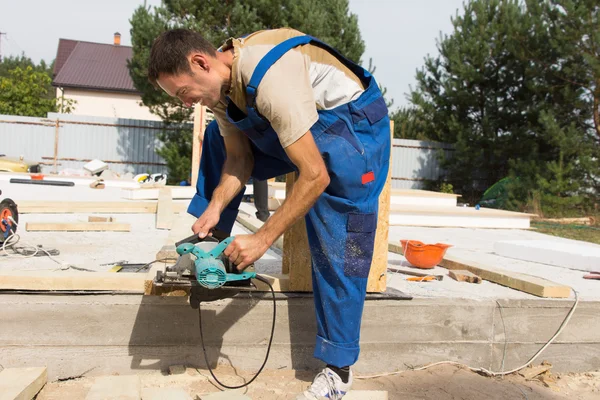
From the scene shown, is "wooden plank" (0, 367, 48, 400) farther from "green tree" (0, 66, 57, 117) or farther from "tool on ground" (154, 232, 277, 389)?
"green tree" (0, 66, 57, 117)

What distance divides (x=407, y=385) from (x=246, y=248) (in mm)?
1241

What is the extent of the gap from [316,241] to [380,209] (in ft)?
1.87

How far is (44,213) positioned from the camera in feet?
21.1

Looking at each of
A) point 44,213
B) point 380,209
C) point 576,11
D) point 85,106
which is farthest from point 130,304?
point 85,106

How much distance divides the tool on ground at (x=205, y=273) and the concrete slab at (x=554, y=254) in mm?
3178

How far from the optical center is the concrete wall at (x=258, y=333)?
Result: 2553mm

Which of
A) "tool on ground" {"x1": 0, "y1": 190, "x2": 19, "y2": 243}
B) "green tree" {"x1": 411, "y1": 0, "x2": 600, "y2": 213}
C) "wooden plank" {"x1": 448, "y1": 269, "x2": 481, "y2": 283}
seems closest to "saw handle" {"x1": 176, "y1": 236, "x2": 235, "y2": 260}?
"wooden plank" {"x1": 448, "y1": 269, "x2": 481, "y2": 283}

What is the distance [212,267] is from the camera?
205 cm

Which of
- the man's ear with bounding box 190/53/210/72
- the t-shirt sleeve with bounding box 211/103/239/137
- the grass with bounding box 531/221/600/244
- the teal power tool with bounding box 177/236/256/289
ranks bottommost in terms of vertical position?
the grass with bounding box 531/221/600/244

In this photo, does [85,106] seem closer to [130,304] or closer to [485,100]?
[485,100]

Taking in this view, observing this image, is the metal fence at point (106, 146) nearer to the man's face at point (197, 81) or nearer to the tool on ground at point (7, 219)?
the tool on ground at point (7, 219)

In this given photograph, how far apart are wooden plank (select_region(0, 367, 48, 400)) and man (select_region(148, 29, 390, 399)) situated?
915 millimetres

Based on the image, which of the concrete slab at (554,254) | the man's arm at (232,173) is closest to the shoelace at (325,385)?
the man's arm at (232,173)

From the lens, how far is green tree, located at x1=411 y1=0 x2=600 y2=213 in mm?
13320
